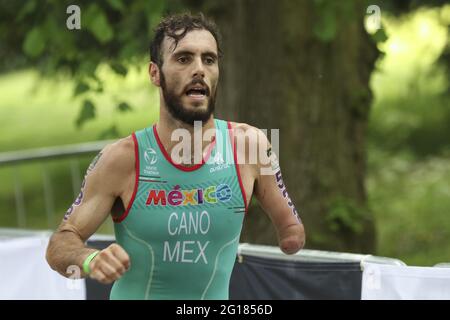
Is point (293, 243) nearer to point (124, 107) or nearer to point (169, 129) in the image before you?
point (169, 129)

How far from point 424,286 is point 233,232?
1345mm

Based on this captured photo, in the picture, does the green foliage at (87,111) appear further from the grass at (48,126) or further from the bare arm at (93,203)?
the bare arm at (93,203)

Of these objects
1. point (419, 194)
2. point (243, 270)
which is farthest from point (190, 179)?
point (419, 194)

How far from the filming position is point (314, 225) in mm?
8000

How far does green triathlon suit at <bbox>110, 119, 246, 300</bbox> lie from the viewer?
397 centimetres

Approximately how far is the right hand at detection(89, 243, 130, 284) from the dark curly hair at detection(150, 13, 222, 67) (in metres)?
0.92

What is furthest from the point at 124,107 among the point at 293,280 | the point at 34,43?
the point at 293,280

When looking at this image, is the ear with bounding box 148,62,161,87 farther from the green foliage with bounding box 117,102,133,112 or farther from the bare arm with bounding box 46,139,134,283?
the green foliage with bounding box 117,102,133,112

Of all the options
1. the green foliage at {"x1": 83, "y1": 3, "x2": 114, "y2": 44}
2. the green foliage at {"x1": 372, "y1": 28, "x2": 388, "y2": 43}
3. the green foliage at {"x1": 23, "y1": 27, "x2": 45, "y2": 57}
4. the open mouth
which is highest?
the green foliage at {"x1": 83, "y1": 3, "x2": 114, "y2": 44}

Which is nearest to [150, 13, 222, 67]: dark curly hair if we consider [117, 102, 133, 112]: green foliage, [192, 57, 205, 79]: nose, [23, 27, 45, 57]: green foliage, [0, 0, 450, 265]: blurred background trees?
[192, 57, 205, 79]: nose

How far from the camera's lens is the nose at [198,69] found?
3.88 metres

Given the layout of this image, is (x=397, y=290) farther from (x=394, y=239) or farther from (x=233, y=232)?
(x=394, y=239)

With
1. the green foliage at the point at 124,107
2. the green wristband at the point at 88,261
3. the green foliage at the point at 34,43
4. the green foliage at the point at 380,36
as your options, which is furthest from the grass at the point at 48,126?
the green wristband at the point at 88,261

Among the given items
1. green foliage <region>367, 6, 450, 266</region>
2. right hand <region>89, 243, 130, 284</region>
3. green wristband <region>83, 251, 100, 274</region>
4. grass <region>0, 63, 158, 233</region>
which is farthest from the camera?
grass <region>0, 63, 158, 233</region>
